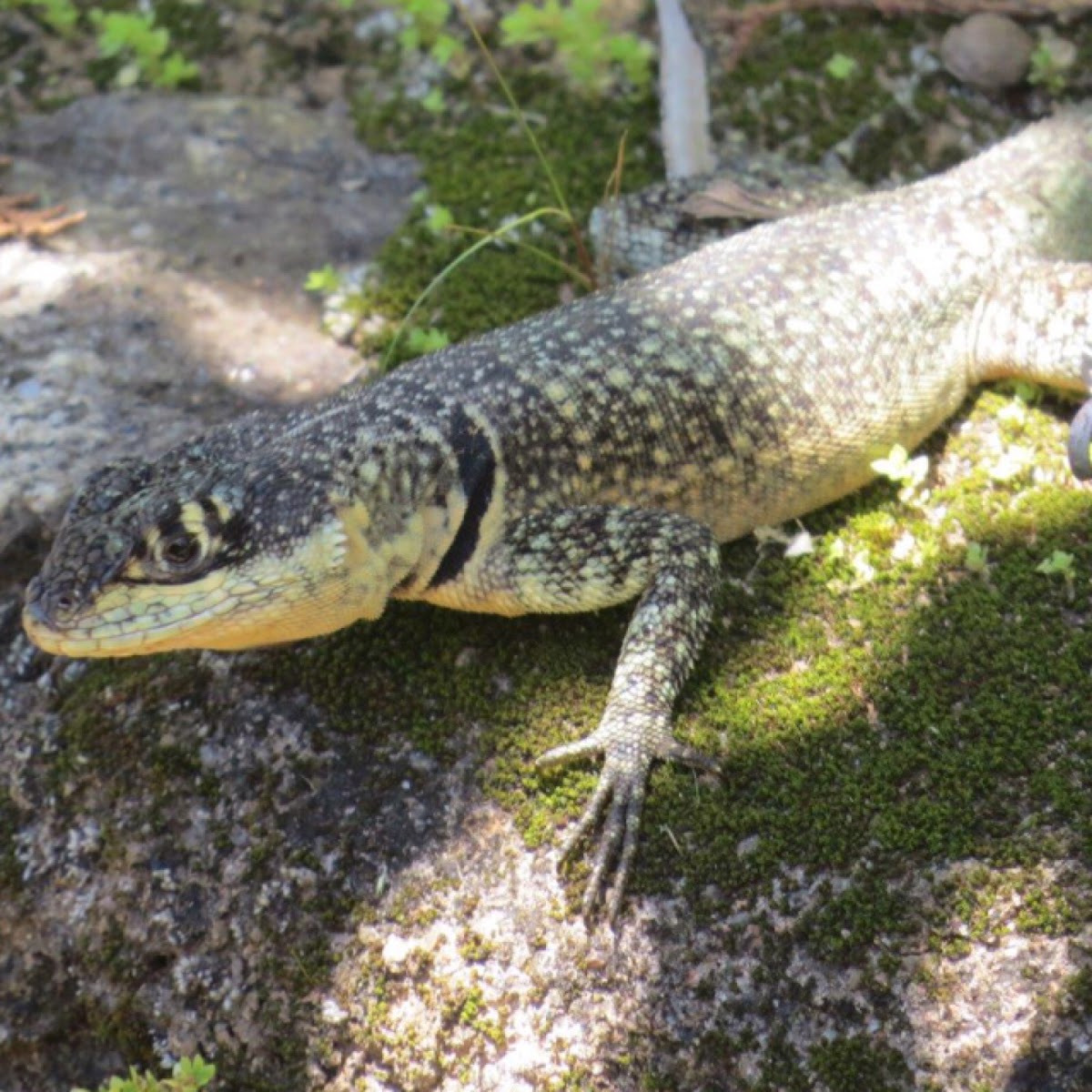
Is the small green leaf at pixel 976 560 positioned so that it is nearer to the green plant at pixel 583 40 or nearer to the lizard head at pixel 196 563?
Answer: the lizard head at pixel 196 563

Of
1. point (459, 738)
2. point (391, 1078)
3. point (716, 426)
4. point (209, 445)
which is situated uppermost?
point (209, 445)

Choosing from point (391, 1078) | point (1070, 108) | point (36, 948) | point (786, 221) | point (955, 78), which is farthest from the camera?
point (955, 78)

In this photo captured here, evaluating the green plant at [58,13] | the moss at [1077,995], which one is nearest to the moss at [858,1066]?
the moss at [1077,995]

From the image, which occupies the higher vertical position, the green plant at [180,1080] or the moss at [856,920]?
the moss at [856,920]

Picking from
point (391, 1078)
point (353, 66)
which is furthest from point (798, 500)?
point (353, 66)

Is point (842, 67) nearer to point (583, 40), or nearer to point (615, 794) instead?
point (583, 40)

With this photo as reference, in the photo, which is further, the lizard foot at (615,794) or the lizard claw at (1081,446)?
the lizard claw at (1081,446)

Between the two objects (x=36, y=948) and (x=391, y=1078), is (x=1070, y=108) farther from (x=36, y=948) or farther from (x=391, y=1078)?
(x=36, y=948)
